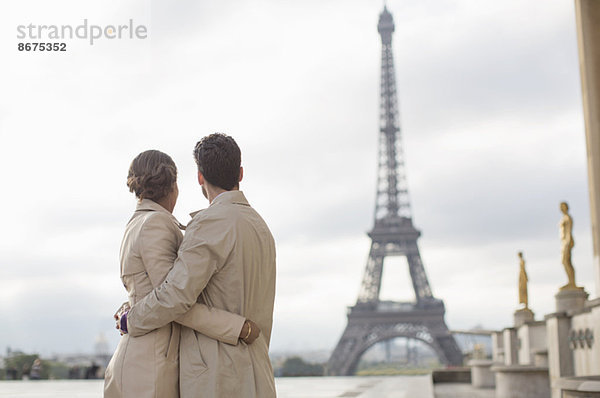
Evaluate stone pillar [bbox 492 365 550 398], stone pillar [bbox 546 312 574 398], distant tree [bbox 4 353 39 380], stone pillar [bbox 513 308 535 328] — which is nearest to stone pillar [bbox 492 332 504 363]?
stone pillar [bbox 513 308 535 328]

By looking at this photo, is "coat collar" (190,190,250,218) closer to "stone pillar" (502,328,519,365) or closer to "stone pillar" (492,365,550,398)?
"stone pillar" (492,365,550,398)

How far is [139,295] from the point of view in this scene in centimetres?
304

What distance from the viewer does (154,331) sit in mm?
2963

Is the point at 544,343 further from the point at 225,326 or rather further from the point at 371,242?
the point at 371,242

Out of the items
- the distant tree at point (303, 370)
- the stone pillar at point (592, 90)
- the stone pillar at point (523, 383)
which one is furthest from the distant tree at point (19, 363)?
the stone pillar at point (592, 90)

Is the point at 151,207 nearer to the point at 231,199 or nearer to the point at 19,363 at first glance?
the point at 231,199

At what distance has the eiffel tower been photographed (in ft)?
144

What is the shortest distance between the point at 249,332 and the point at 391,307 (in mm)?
44827

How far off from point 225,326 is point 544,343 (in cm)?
1695

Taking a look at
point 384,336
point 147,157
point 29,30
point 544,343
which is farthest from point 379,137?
point 147,157

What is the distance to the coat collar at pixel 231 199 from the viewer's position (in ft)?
10.1

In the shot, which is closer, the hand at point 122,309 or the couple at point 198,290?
the couple at point 198,290

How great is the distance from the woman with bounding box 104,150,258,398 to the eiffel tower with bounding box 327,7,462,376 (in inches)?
1578

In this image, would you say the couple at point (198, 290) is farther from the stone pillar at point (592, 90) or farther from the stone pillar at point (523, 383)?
the stone pillar at point (592, 90)
